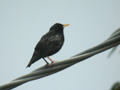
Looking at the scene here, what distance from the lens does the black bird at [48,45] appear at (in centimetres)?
495

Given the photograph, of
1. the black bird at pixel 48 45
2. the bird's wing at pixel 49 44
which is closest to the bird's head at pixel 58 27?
the black bird at pixel 48 45

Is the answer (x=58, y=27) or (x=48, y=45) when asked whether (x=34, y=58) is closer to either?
(x=48, y=45)

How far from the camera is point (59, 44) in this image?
17.2 ft

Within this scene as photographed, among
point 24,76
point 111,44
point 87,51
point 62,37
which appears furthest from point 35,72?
point 62,37

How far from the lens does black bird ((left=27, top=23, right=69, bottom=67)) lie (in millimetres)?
4949

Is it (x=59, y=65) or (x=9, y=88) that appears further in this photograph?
(x=59, y=65)

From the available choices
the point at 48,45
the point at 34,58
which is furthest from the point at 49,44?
the point at 34,58

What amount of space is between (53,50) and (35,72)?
1934 mm

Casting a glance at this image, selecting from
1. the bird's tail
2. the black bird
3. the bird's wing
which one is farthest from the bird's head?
the bird's tail

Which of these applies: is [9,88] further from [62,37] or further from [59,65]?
[62,37]

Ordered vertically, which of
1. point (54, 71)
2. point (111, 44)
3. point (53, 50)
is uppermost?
point (111, 44)

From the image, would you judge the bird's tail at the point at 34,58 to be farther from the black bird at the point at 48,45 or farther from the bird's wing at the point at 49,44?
the bird's wing at the point at 49,44

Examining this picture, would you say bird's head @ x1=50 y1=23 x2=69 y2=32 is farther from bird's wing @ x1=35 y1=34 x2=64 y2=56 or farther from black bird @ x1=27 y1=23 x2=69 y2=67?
bird's wing @ x1=35 y1=34 x2=64 y2=56

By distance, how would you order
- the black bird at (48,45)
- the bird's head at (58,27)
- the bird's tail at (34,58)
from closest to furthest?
the bird's tail at (34,58) < the black bird at (48,45) < the bird's head at (58,27)
